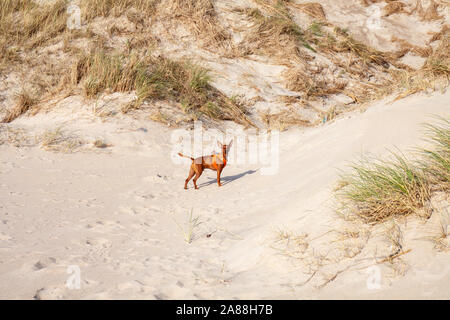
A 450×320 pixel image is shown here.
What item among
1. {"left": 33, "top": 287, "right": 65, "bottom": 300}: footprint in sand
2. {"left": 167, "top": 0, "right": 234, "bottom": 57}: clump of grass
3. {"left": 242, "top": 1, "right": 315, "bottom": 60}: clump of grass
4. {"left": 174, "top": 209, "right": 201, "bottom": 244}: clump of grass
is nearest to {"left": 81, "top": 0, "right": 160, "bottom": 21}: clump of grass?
{"left": 167, "top": 0, "right": 234, "bottom": 57}: clump of grass

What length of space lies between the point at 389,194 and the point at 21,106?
6.65 metres

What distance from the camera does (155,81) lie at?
723cm

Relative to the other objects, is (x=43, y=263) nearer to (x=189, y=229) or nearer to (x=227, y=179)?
(x=189, y=229)

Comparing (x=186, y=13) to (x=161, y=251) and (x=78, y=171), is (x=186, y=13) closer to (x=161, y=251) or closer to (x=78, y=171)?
(x=78, y=171)

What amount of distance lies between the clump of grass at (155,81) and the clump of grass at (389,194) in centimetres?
486

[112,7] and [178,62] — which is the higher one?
[112,7]

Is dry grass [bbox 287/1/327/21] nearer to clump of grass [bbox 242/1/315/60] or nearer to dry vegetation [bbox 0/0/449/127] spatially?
dry vegetation [bbox 0/0/449/127]

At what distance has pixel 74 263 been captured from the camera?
107 inches

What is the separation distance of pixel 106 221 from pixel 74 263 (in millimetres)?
949

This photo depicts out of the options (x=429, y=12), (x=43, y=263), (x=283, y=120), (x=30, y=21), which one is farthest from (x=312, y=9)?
(x=43, y=263)

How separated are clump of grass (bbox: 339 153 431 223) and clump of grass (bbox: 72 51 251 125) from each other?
4862 millimetres

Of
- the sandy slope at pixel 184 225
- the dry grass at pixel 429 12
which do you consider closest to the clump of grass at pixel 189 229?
the sandy slope at pixel 184 225

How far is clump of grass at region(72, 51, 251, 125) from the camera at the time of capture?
6891 mm
